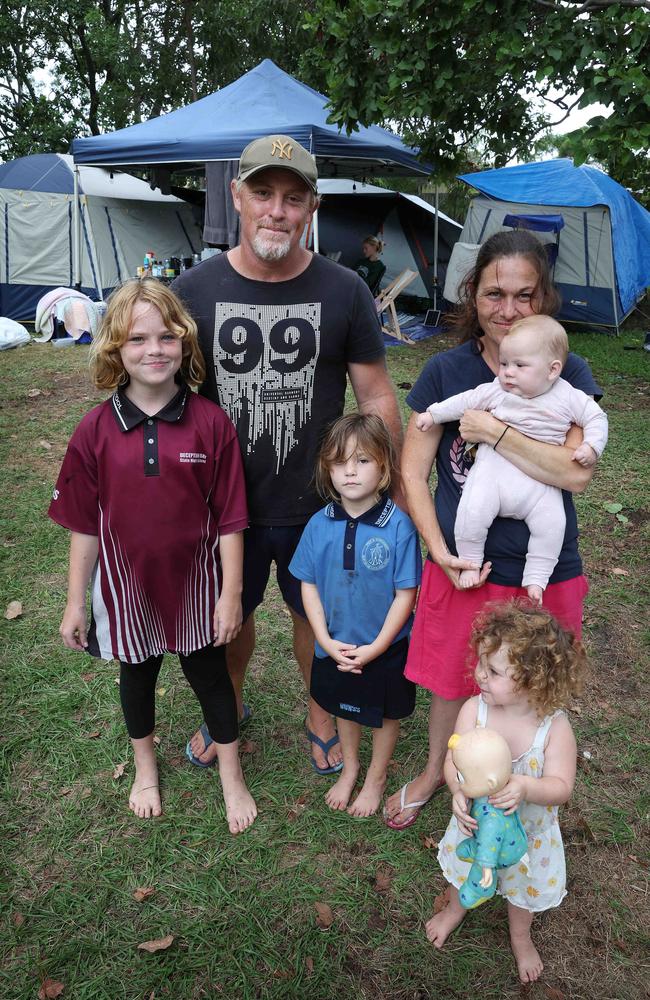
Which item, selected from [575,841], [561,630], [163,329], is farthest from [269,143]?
[575,841]

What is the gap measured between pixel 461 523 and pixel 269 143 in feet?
4.09

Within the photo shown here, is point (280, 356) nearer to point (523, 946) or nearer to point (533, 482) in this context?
point (533, 482)

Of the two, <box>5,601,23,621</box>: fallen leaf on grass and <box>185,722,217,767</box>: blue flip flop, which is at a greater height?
<box>5,601,23,621</box>: fallen leaf on grass

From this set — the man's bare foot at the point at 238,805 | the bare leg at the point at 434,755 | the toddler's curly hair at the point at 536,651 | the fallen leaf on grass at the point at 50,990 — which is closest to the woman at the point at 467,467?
the bare leg at the point at 434,755

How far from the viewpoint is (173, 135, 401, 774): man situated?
2.06m

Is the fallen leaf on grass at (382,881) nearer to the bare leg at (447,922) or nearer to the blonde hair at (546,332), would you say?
the bare leg at (447,922)

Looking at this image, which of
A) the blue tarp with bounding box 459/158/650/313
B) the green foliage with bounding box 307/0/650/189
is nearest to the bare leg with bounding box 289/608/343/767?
the green foliage with bounding box 307/0/650/189

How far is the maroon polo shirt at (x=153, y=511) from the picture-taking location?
1972 mm

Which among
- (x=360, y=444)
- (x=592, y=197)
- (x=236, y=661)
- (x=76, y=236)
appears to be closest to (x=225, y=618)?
(x=236, y=661)

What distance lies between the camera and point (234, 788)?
8.06 feet

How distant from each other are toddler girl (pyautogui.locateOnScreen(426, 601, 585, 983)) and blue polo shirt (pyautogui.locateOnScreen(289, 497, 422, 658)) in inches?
14.0

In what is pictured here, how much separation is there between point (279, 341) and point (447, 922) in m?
1.82

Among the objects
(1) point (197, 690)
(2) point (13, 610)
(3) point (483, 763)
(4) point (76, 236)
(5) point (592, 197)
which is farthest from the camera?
(4) point (76, 236)

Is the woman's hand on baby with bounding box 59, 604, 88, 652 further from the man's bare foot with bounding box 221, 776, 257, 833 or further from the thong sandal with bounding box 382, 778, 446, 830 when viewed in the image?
the thong sandal with bounding box 382, 778, 446, 830
